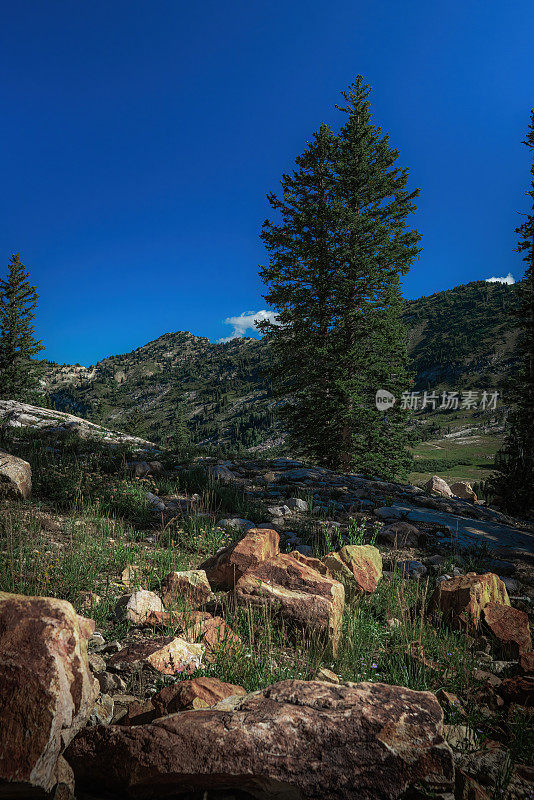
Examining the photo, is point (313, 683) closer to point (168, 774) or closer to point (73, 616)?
point (168, 774)

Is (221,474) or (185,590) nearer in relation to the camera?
(185,590)

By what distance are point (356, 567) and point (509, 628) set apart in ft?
4.80

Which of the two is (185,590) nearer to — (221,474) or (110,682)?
(110,682)

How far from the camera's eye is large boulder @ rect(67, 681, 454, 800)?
4.99 feet

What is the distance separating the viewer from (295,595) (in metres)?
3.42

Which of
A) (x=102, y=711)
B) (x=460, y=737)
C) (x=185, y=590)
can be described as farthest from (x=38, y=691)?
(x=460, y=737)

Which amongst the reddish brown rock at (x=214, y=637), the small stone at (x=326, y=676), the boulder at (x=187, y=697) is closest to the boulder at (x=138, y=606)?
the reddish brown rock at (x=214, y=637)

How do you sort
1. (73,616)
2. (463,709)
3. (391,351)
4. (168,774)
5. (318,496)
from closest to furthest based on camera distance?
(168,774)
(73,616)
(463,709)
(318,496)
(391,351)

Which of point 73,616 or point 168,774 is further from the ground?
point 73,616

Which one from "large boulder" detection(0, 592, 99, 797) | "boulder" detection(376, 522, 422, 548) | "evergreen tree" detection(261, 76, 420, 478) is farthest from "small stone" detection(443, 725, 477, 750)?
"evergreen tree" detection(261, 76, 420, 478)

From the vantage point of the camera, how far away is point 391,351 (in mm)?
16141

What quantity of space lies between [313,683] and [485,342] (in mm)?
167937

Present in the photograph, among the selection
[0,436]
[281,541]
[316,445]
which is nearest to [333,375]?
[316,445]

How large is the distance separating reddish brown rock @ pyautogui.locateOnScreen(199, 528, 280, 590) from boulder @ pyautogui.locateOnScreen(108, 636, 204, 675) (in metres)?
0.94
